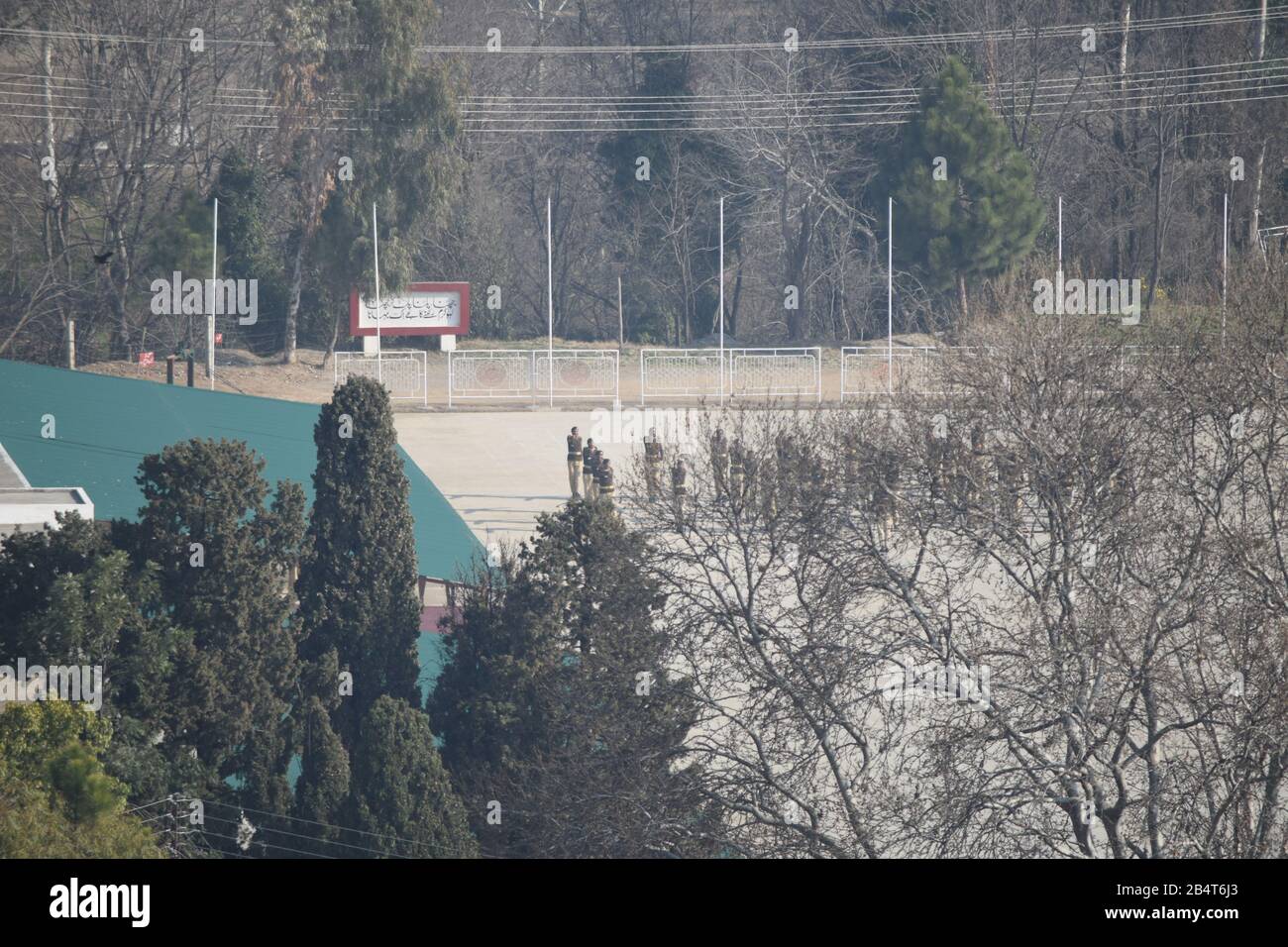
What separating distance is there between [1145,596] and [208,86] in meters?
38.9

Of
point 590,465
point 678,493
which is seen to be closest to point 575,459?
point 590,465

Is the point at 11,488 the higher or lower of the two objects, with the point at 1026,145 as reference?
lower

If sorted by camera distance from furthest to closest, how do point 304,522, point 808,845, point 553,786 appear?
point 304,522 → point 553,786 → point 808,845

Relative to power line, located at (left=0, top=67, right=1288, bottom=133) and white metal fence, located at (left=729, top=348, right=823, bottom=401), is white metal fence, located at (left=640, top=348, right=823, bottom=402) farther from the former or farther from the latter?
power line, located at (left=0, top=67, right=1288, bottom=133)

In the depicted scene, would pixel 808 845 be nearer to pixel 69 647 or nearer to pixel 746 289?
pixel 69 647

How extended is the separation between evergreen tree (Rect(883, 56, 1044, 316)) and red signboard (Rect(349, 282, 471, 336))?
13143 millimetres

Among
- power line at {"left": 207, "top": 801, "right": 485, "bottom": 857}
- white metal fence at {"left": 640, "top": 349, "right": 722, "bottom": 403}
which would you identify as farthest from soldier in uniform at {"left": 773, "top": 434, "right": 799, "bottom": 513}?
white metal fence at {"left": 640, "top": 349, "right": 722, "bottom": 403}

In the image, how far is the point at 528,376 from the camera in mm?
37531

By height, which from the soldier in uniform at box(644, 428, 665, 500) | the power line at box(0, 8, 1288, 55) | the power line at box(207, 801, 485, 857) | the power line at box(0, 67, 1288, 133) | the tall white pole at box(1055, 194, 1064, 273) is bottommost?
the power line at box(207, 801, 485, 857)

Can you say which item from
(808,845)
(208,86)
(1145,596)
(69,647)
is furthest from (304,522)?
(208,86)

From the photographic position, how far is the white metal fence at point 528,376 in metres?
37.4

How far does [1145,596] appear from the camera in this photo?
16406mm

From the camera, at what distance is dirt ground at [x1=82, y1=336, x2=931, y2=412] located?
3709 centimetres
